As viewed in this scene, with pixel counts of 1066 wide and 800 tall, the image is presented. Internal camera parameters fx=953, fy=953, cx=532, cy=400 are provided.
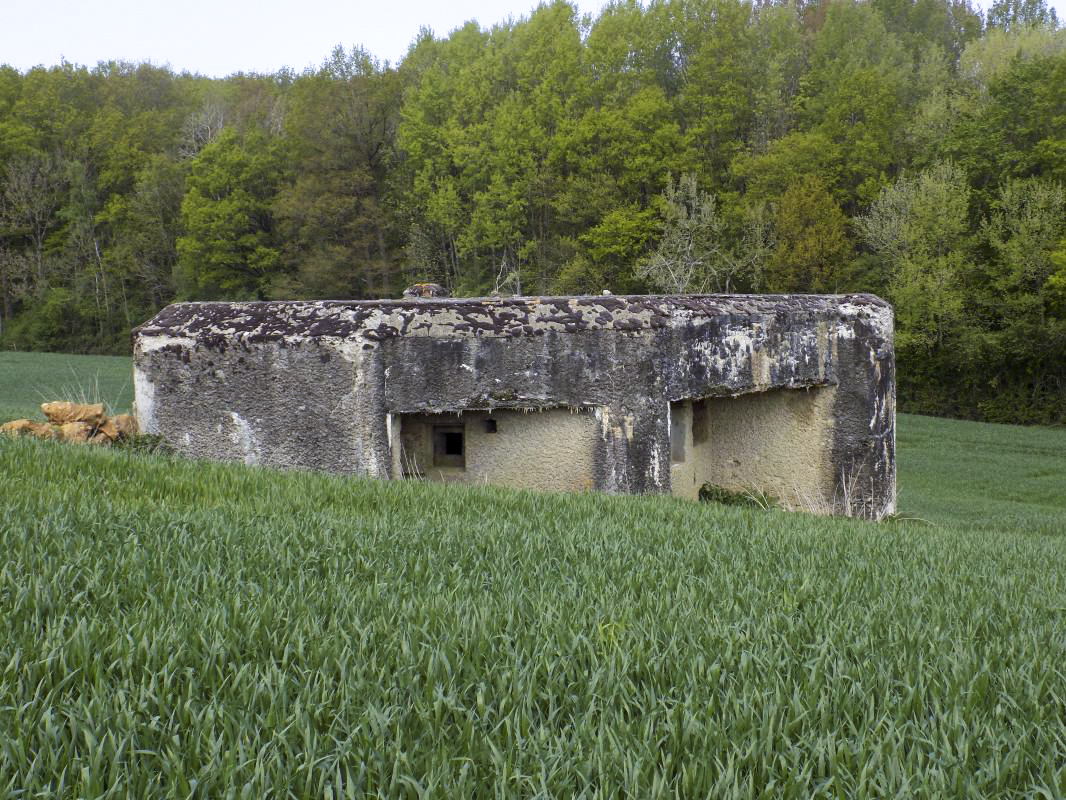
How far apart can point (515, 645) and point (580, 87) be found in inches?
1711

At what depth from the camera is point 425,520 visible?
206 inches

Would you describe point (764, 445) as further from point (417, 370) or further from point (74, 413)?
point (74, 413)

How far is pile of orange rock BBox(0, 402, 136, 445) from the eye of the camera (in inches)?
370

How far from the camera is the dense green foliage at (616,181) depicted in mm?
35344

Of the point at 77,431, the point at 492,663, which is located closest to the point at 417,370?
the point at 77,431

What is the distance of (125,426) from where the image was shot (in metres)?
9.85

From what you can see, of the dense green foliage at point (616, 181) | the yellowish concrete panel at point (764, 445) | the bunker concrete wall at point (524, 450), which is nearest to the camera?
the bunker concrete wall at point (524, 450)

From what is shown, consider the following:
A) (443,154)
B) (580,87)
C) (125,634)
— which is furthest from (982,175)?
(125,634)

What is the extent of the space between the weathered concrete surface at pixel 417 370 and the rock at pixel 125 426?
36 cm

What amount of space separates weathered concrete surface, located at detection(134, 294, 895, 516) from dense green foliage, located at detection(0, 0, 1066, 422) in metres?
22.8

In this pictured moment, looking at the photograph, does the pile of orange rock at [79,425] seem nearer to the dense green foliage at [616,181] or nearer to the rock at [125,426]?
the rock at [125,426]

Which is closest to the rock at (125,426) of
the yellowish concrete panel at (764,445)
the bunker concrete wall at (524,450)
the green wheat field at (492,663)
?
the bunker concrete wall at (524,450)

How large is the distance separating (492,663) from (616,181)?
4067 cm

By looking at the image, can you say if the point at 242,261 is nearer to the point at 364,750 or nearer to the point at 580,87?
the point at 580,87
